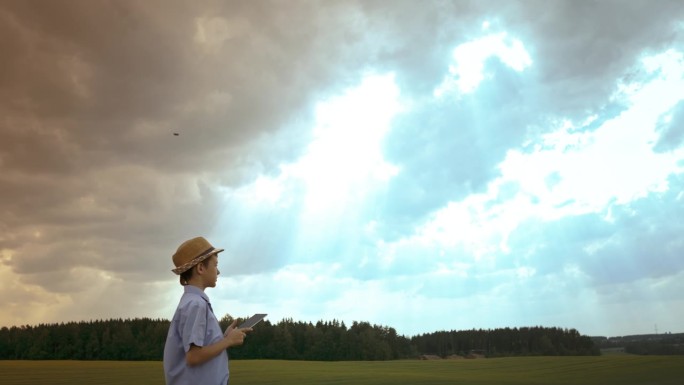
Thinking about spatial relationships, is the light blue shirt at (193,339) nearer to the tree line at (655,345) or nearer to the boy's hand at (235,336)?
A: the boy's hand at (235,336)

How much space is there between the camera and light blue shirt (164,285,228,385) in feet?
14.8

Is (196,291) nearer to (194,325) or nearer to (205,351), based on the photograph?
(194,325)

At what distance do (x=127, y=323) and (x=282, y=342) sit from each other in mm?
28134

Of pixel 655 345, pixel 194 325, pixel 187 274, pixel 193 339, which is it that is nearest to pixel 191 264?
pixel 187 274

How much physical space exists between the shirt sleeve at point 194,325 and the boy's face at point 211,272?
0.31 m

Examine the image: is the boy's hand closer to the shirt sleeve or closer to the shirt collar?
the shirt sleeve

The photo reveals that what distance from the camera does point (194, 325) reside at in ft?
14.7

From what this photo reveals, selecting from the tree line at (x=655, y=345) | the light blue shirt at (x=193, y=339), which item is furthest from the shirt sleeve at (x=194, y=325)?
the tree line at (x=655, y=345)

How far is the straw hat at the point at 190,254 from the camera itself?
189 inches

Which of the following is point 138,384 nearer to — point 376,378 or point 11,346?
point 376,378

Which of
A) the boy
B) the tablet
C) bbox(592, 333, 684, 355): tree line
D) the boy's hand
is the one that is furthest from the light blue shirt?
bbox(592, 333, 684, 355): tree line

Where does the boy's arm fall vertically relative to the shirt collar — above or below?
below

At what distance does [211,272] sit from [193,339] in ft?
2.11

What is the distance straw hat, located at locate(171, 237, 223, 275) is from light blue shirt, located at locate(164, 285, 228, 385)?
0.18 m
